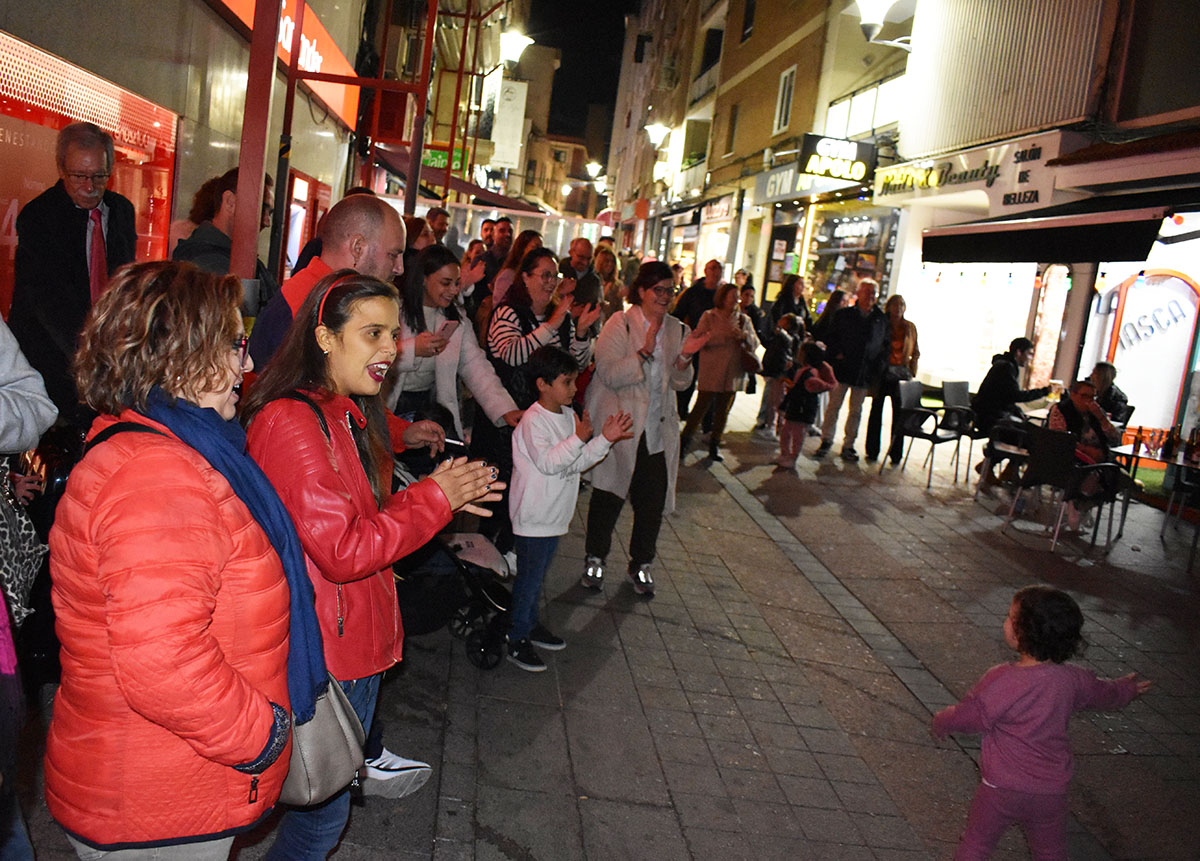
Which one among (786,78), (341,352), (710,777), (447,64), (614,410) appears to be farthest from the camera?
(447,64)

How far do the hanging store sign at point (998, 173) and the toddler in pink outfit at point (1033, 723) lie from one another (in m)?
10.7

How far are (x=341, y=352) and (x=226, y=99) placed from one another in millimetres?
7392

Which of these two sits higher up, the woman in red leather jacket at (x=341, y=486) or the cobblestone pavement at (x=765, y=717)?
the woman in red leather jacket at (x=341, y=486)

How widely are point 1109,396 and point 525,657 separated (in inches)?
323

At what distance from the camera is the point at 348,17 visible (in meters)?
13.4

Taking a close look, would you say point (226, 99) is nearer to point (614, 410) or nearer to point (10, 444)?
point (614, 410)

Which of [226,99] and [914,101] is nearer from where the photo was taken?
[226,99]

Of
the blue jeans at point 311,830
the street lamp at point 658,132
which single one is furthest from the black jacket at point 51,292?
the street lamp at point 658,132

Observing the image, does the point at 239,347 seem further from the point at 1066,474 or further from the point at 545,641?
the point at 1066,474

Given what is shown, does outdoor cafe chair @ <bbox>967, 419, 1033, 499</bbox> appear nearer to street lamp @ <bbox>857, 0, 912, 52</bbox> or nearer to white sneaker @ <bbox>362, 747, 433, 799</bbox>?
street lamp @ <bbox>857, 0, 912, 52</bbox>

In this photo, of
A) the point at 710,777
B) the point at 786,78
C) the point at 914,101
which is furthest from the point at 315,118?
the point at 786,78

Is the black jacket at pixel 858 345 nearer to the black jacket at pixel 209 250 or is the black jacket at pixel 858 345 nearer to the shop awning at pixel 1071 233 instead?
the shop awning at pixel 1071 233

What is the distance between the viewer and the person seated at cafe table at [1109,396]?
9.95m

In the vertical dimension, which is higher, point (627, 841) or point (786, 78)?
point (786, 78)
